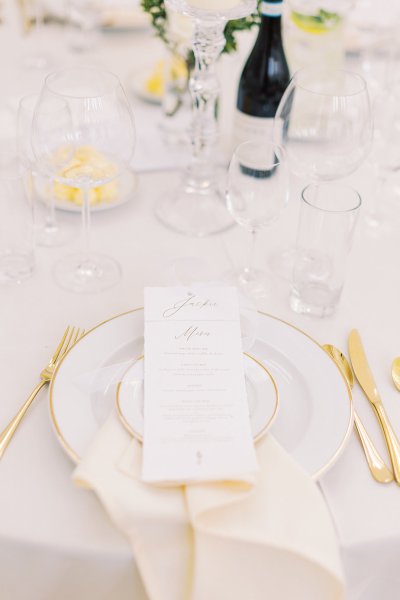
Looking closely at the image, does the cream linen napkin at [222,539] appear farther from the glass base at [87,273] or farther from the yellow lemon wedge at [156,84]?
the yellow lemon wedge at [156,84]

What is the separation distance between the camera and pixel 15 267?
1.08m

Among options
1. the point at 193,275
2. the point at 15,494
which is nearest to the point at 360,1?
the point at 193,275

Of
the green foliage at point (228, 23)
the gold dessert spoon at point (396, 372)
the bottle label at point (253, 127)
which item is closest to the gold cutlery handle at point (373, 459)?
the gold dessert spoon at point (396, 372)

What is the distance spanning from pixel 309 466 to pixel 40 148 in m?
0.59

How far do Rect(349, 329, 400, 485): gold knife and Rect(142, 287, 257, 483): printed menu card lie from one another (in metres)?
0.18

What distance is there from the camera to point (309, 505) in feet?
2.24

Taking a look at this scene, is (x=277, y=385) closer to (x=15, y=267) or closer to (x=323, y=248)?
(x=323, y=248)

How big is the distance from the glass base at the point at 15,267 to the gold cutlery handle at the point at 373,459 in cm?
56

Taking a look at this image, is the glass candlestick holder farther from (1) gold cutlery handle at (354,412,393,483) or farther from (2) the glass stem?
(1) gold cutlery handle at (354,412,393,483)

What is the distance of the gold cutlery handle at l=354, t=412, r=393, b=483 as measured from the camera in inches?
30.6

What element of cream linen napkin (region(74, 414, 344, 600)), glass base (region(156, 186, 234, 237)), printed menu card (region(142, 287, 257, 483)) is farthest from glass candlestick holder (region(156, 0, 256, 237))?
cream linen napkin (region(74, 414, 344, 600))

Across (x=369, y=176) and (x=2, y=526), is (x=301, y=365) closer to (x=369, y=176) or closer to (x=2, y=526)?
(x=2, y=526)

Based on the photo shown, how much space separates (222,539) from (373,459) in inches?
9.3

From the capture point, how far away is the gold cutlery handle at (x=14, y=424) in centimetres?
78
